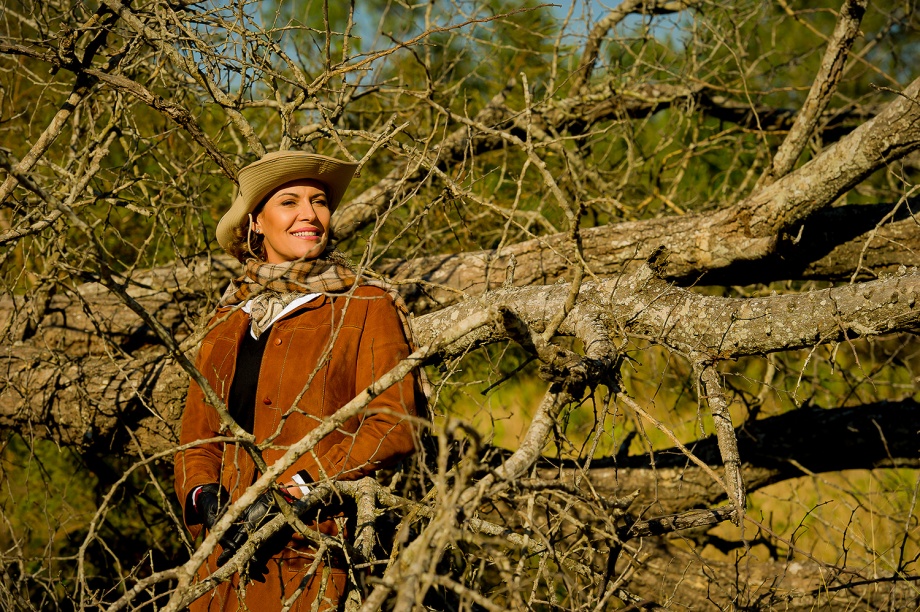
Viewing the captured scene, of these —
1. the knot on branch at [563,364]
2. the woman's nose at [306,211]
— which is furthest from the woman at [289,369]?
the knot on branch at [563,364]

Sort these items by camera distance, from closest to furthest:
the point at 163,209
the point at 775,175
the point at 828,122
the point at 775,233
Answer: the point at 775,233 → the point at 775,175 → the point at 163,209 → the point at 828,122

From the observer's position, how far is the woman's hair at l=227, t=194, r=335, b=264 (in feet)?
9.08

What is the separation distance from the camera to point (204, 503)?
2.30 meters

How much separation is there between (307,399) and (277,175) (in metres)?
0.73

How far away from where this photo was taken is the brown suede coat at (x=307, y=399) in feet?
7.41

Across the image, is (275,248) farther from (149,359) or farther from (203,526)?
(149,359)

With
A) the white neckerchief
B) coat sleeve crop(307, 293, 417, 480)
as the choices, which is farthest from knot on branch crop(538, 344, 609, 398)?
the white neckerchief

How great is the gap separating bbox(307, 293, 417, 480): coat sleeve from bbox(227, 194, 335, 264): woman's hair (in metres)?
0.41

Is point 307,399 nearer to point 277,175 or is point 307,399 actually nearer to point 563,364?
point 277,175

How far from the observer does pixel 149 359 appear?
3.47 meters

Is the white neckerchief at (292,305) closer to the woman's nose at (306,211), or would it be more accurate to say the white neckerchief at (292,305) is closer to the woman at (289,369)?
the woman at (289,369)

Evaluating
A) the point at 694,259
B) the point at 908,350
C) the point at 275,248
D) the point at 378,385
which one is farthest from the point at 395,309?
the point at 908,350

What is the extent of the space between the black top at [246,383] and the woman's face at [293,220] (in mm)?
278

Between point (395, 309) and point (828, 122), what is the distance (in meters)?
3.12
